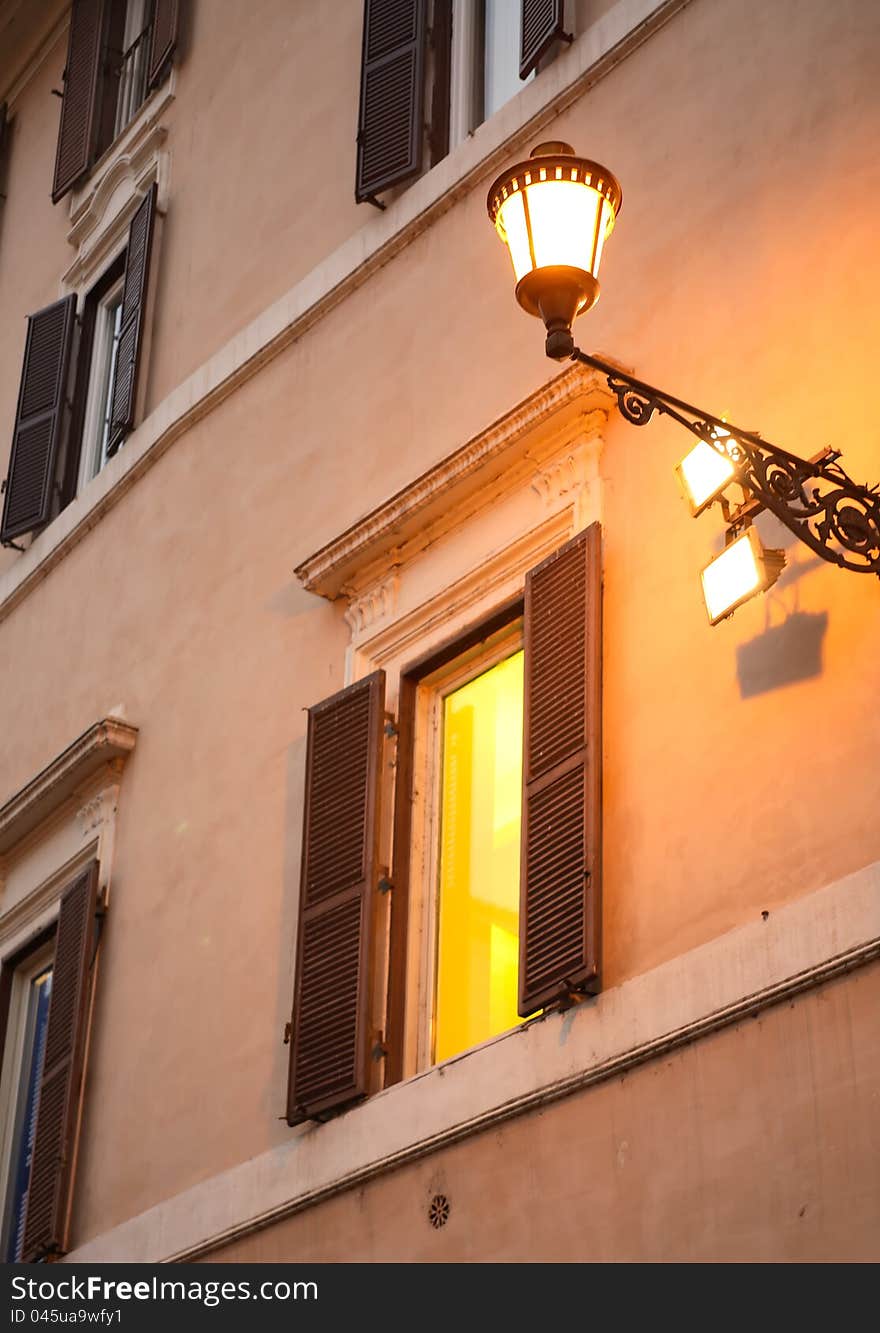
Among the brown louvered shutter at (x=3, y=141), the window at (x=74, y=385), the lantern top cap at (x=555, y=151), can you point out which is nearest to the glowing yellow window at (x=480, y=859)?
the lantern top cap at (x=555, y=151)

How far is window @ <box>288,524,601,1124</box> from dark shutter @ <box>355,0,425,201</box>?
8.60 feet

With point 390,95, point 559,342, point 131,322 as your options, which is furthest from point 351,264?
point 559,342

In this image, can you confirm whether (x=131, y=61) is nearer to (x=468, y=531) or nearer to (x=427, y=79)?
(x=427, y=79)

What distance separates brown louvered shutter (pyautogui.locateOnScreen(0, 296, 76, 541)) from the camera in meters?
12.9

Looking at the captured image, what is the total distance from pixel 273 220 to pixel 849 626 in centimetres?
519

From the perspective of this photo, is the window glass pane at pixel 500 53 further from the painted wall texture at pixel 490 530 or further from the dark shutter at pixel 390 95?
the painted wall texture at pixel 490 530

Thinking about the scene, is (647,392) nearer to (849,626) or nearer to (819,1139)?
(849,626)

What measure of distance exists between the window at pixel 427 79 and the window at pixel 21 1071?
3.87m

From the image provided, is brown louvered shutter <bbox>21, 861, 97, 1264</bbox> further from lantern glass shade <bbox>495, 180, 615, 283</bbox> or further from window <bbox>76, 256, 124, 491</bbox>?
lantern glass shade <bbox>495, 180, 615, 283</bbox>

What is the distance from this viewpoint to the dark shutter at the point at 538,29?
31.1 feet

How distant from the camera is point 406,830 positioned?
861 centimetres

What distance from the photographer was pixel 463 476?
871 cm
